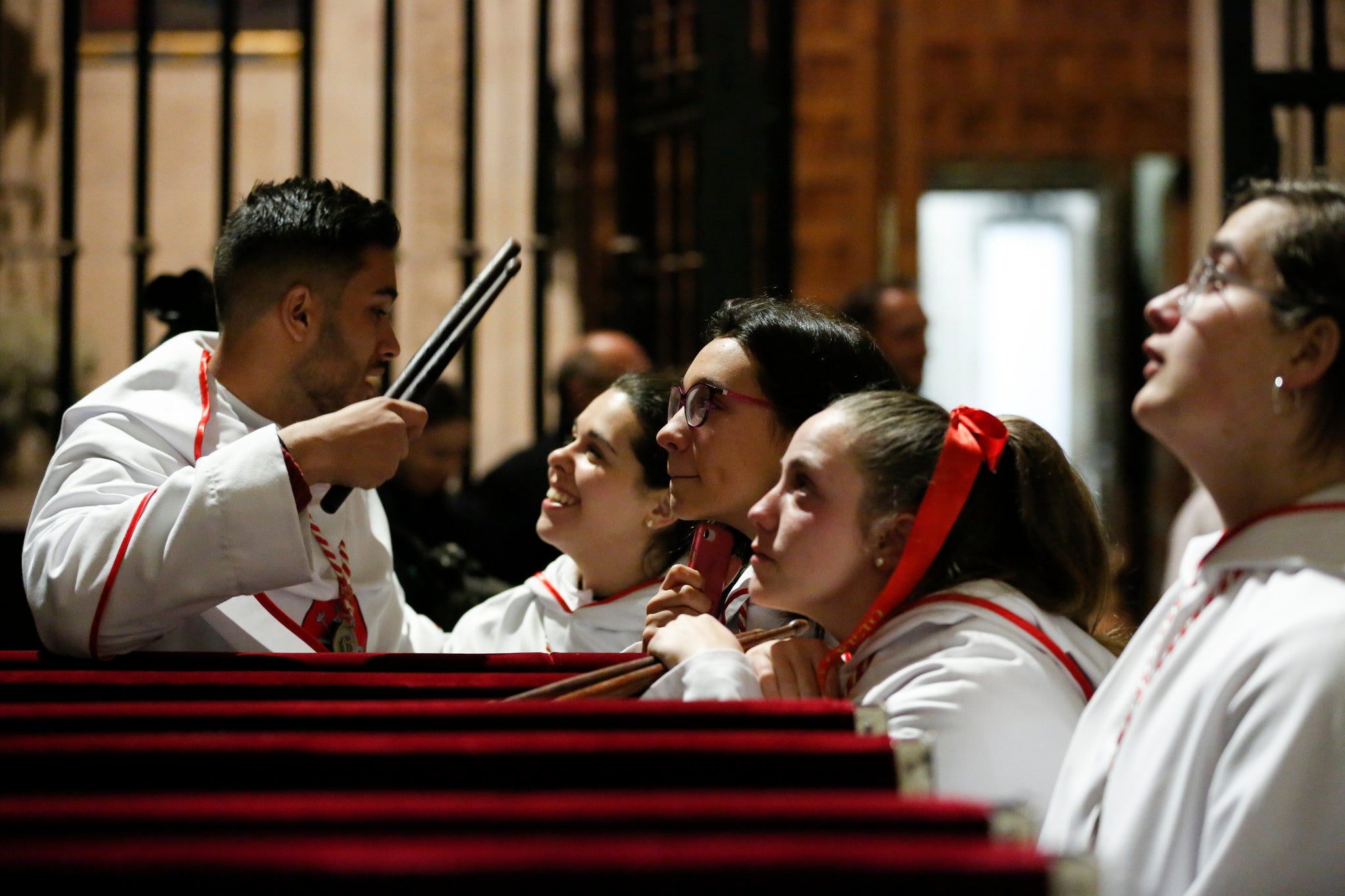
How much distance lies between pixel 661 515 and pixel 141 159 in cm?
217

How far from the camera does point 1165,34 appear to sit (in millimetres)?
6746

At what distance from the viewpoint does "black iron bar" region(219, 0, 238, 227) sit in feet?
11.6

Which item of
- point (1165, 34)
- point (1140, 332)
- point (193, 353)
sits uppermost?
point (1165, 34)

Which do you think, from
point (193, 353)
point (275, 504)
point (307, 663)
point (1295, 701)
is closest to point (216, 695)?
point (307, 663)

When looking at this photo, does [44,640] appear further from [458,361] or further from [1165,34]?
[1165,34]

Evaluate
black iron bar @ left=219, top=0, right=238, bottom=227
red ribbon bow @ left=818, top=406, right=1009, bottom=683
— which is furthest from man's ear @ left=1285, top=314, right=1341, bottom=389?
black iron bar @ left=219, top=0, right=238, bottom=227

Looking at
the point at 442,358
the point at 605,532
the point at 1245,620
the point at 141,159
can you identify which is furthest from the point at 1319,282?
the point at 141,159

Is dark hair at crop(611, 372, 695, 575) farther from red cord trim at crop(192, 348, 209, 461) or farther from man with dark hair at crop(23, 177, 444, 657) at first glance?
red cord trim at crop(192, 348, 209, 461)

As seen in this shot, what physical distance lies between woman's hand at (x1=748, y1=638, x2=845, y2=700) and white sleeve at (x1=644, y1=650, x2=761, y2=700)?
119 mm

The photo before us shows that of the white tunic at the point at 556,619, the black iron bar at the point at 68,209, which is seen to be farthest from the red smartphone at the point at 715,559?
the black iron bar at the point at 68,209

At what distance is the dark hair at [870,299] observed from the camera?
382 centimetres

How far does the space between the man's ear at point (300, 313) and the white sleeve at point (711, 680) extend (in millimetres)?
886

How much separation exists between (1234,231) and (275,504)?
3.78ft

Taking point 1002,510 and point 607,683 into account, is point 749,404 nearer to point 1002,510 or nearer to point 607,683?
point 1002,510
